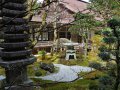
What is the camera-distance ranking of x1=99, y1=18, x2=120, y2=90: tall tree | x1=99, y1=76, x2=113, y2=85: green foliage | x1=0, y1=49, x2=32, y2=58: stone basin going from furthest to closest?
x1=0, y1=49, x2=32, y2=58: stone basin → x1=99, y1=76, x2=113, y2=85: green foliage → x1=99, y1=18, x2=120, y2=90: tall tree

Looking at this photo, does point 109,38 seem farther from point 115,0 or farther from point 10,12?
point 115,0

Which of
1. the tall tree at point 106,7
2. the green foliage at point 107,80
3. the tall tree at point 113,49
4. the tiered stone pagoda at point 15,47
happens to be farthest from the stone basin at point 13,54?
the tall tree at point 106,7

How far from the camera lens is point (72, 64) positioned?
1742 centimetres

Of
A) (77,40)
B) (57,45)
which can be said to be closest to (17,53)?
(57,45)

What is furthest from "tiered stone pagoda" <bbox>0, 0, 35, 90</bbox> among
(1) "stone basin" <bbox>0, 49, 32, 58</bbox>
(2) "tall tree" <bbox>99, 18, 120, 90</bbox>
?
(2) "tall tree" <bbox>99, 18, 120, 90</bbox>

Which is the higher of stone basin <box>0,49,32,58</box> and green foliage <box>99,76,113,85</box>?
stone basin <box>0,49,32,58</box>

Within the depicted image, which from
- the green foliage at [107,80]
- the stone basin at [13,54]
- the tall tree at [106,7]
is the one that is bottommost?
the green foliage at [107,80]

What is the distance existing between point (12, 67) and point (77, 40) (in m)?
21.9

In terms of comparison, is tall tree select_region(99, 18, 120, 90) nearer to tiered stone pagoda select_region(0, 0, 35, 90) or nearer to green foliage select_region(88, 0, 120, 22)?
Answer: tiered stone pagoda select_region(0, 0, 35, 90)

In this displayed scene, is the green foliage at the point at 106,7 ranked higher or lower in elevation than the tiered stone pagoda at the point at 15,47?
higher

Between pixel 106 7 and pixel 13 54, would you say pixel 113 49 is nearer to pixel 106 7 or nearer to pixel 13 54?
pixel 13 54

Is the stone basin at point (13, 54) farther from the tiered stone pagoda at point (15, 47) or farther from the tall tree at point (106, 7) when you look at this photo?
the tall tree at point (106, 7)

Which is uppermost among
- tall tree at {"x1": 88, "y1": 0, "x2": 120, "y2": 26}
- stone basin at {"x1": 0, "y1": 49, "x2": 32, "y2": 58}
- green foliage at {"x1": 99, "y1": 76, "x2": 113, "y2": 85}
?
tall tree at {"x1": 88, "y1": 0, "x2": 120, "y2": 26}

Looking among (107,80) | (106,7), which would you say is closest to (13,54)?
(107,80)
